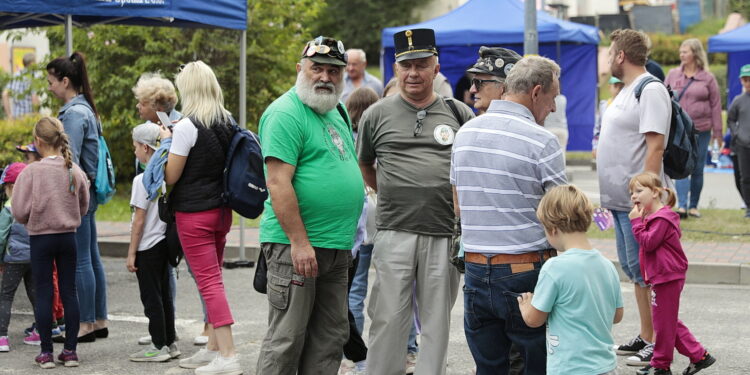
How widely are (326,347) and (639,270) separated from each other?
2.18 meters

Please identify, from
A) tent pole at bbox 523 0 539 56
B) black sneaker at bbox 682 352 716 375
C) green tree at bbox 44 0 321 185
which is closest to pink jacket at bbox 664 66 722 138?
tent pole at bbox 523 0 539 56

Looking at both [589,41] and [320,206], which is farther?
[589,41]

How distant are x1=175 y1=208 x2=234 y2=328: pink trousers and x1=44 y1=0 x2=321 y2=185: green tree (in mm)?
9231

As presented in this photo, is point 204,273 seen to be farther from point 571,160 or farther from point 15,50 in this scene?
point 15,50

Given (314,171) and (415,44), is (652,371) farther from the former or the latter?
(314,171)

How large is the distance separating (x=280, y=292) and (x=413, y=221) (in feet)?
2.64

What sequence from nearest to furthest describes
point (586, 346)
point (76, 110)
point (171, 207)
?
point (586, 346)
point (171, 207)
point (76, 110)

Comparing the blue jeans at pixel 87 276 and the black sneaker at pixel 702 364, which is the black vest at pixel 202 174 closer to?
the blue jeans at pixel 87 276

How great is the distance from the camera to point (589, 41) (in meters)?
18.5

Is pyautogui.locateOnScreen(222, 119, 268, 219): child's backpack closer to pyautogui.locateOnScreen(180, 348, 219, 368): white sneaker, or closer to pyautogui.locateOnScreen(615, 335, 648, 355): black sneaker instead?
pyautogui.locateOnScreen(180, 348, 219, 368): white sneaker

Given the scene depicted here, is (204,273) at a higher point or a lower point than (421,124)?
lower

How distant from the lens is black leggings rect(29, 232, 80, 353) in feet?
20.9

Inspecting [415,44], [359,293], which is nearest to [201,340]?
[359,293]

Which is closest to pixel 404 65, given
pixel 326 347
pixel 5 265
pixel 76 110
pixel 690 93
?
pixel 326 347
